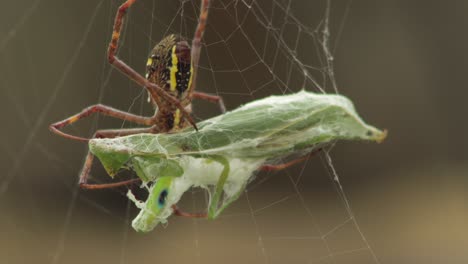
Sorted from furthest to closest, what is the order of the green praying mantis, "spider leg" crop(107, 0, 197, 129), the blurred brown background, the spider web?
1. the blurred brown background
2. the spider web
3. "spider leg" crop(107, 0, 197, 129)
4. the green praying mantis

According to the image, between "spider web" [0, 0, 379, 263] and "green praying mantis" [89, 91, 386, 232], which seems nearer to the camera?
"green praying mantis" [89, 91, 386, 232]

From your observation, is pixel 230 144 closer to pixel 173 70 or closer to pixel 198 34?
pixel 173 70

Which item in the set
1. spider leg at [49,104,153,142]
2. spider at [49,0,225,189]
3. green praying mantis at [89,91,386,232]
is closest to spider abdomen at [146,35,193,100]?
spider at [49,0,225,189]

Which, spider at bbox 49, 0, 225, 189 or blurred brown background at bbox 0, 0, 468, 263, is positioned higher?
spider at bbox 49, 0, 225, 189

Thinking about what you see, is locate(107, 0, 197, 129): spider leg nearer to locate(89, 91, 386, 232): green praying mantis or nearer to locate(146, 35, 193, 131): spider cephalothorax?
locate(146, 35, 193, 131): spider cephalothorax

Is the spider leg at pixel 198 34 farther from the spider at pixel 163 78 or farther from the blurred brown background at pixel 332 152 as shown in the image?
the blurred brown background at pixel 332 152
